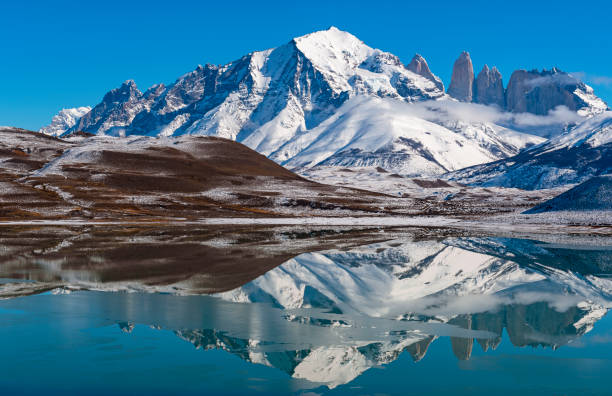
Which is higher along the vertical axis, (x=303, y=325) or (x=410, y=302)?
(x=410, y=302)

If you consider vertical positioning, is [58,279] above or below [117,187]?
below

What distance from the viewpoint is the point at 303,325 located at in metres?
23.5

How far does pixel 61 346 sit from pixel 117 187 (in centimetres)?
14297

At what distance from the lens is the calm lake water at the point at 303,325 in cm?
1727

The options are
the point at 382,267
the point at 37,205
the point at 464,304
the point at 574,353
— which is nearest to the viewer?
the point at 574,353

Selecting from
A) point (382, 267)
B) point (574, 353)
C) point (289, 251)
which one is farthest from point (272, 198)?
point (574, 353)

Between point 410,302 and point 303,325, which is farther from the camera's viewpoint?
point 410,302

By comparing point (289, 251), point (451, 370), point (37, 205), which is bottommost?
point (451, 370)

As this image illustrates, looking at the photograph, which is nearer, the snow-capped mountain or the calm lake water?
the calm lake water

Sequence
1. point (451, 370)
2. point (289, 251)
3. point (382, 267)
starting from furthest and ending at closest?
1. point (289, 251)
2. point (382, 267)
3. point (451, 370)

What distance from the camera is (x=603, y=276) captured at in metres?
37.1

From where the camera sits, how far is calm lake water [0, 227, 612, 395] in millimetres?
17266

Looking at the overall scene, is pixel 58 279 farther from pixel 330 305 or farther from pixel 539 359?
pixel 539 359

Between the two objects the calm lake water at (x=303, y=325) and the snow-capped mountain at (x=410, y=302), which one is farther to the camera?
the snow-capped mountain at (x=410, y=302)
